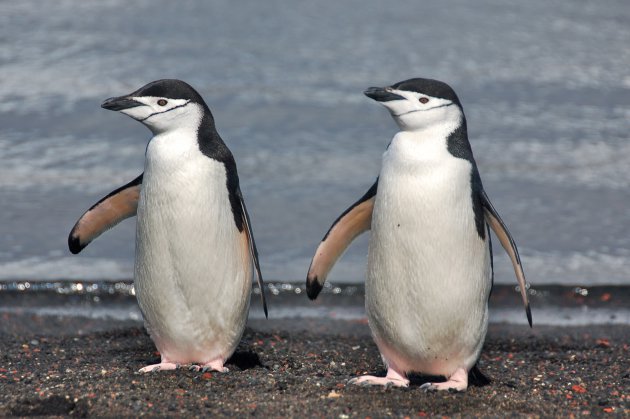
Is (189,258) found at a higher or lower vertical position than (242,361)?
higher

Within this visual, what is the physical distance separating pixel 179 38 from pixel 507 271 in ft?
31.1

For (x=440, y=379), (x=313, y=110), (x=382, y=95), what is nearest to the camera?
(x=382, y=95)

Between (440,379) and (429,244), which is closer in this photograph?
(429,244)

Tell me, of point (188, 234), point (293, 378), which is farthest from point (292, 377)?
point (188, 234)

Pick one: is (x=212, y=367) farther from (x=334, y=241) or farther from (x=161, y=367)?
(x=334, y=241)

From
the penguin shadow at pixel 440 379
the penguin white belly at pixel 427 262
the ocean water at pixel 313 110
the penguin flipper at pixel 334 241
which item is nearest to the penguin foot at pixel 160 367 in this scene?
the penguin flipper at pixel 334 241

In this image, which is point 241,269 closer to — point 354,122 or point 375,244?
point 375,244

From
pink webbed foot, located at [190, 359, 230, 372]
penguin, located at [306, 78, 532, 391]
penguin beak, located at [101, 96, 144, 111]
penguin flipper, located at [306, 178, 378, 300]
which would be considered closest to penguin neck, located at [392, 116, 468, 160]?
penguin, located at [306, 78, 532, 391]

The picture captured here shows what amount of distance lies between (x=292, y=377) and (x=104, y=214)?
115 centimetres

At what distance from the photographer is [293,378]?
4359 millimetres

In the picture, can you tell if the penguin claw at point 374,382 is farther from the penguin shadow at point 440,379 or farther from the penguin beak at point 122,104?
the penguin beak at point 122,104

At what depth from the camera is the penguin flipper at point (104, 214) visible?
4.70 meters

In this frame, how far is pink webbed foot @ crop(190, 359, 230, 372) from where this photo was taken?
445cm

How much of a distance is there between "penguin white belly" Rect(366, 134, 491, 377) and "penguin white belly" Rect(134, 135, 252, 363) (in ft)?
1.99
